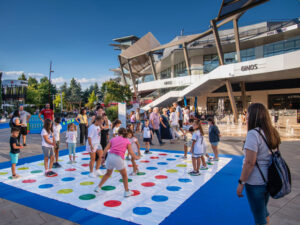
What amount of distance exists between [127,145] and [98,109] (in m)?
2.51

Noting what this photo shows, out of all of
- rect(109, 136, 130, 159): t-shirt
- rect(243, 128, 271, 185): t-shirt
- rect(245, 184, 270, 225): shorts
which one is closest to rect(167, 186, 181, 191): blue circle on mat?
rect(109, 136, 130, 159): t-shirt

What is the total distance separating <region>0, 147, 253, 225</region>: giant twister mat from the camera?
3.33 m

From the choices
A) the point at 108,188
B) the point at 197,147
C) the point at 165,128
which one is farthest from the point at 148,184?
the point at 165,128

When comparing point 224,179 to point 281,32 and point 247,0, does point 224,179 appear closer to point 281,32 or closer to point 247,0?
point 247,0

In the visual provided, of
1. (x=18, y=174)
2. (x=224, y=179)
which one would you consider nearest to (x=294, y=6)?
(x=224, y=179)

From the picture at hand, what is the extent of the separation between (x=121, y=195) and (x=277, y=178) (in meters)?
2.94

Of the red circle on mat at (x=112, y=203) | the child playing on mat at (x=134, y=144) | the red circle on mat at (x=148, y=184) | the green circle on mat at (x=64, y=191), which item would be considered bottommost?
the green circle on mat at (x=64, y=191)

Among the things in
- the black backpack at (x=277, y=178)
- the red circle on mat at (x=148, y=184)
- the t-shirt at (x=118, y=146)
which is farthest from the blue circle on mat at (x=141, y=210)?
the black backpack at (x=277, y=178)

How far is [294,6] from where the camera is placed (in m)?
21.7

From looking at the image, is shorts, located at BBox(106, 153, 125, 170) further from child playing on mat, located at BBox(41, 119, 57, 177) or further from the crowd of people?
child playing on mat, located at BBox(41, 119, 57, 177)

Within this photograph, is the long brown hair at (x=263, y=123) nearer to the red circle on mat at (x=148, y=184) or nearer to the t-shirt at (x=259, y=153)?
the t-shirt at (x=259, y=153)

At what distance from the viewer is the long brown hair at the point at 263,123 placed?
2.15 meters

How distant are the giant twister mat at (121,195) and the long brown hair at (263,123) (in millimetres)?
1678

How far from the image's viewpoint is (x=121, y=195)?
4.12 meters
